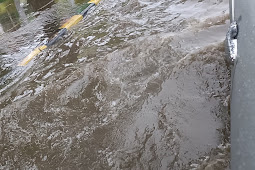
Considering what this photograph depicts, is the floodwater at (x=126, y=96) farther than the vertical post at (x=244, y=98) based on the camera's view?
Yes

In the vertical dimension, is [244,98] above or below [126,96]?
above

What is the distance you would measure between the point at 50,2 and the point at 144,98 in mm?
5995

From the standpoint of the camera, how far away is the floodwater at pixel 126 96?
2.37m

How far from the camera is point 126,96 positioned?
121 inches

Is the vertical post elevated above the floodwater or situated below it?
above

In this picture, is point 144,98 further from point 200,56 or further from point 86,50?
point 86,50

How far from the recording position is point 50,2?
7715 mm

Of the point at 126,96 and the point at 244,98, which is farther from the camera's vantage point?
the point at 126,96

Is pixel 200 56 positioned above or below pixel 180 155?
above

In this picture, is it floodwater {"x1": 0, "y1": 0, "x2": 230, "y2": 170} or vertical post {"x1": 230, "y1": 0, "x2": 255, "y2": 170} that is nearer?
vertical post {"x1": 230, "y1": 0, "x2": 255, "y2": 170}

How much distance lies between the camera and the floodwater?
7.78 feet

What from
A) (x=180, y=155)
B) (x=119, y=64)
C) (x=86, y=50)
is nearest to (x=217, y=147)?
(x=180, y=155)

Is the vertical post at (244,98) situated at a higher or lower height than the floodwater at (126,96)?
higher

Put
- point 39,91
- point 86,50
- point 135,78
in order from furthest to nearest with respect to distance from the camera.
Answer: point 86,50
point 39,91
point 135,78
